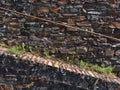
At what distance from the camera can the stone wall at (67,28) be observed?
6215mm

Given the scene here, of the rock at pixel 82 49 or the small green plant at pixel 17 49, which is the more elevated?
the small green plant at pixel 17 49

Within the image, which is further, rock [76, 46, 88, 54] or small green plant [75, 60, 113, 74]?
rock [76, 46, 88, 54]

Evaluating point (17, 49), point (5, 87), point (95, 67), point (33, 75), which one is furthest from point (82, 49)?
point (5, 87)

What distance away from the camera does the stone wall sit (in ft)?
20.4

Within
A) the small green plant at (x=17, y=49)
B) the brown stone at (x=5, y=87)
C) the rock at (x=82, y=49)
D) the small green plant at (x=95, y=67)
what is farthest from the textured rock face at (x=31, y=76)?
the rock at (x=82, y=49)

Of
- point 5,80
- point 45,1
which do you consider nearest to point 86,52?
point 45,1

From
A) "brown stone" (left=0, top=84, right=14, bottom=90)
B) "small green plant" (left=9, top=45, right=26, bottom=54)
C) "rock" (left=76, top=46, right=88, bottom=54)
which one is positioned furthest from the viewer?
"rock" (left=76, top=46, right=88, bottom=54)

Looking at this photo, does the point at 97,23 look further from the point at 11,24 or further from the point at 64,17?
the point at 11,24

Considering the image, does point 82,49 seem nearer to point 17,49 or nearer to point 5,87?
point 17,49

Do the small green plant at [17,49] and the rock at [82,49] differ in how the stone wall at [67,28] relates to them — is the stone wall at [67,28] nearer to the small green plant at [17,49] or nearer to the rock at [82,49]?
the rock at [82,49]

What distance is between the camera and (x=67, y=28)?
6277 millimetres

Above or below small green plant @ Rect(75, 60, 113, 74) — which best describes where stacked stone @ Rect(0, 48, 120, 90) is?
above

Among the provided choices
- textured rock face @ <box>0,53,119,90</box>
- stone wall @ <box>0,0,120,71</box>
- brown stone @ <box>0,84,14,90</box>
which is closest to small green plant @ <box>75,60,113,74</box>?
stone wall @ <box>0,0,120,71</box>

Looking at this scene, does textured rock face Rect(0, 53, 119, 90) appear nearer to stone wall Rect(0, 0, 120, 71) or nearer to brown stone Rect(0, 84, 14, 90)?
brown stone Rect(0, 84, 14, 90)
